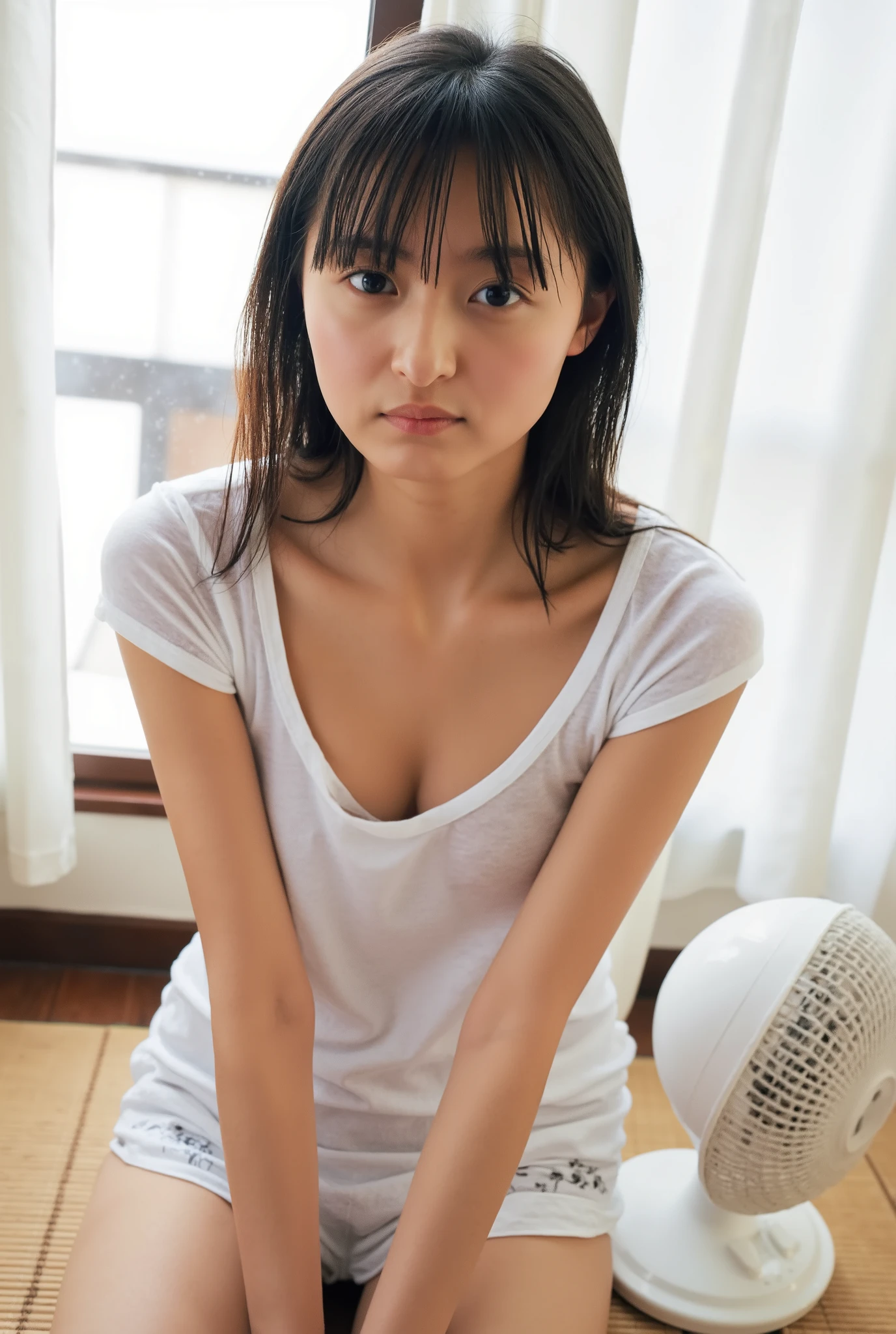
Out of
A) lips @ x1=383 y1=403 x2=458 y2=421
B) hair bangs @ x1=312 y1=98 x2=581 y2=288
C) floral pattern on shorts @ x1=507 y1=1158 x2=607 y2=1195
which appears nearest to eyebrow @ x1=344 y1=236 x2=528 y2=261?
hair bangs @ x1=312 y1=98 x2=581 y2=288

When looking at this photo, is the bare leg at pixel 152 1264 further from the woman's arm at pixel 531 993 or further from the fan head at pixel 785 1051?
the fan head at pixel 785 1051

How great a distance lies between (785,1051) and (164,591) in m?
0.72

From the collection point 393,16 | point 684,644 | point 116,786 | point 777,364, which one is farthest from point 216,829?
point 393,16

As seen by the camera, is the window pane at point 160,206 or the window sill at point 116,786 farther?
the window sill at point 116,786

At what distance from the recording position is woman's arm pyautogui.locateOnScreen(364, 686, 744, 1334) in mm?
946

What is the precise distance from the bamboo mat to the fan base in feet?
0.13

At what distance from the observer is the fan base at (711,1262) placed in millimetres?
1292

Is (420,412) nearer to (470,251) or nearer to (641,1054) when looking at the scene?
(470,251)

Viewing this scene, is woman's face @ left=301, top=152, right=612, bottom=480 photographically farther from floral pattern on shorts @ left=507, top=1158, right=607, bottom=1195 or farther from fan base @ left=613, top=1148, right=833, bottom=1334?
fan base @ left=613, top=1148, right=833, bottom=1334

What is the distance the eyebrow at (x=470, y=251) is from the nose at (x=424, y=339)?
0.09ft

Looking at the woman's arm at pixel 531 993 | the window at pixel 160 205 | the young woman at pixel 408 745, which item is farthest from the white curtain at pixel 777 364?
the woman's arm at pixel 531 993

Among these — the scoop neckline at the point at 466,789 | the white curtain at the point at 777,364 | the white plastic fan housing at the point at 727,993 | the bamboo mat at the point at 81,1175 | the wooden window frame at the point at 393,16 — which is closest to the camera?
the scoop neckline at the point at 466,789

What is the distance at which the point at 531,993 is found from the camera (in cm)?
101

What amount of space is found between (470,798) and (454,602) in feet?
0.62
